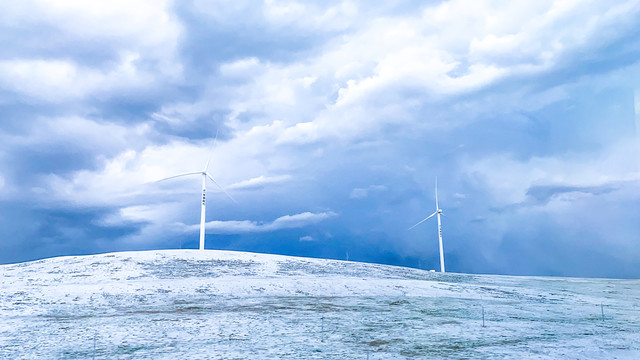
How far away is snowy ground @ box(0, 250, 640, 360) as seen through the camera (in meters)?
18.7

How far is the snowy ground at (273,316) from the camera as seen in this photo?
61.2 ft

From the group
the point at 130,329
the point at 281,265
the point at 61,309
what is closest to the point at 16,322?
the point at 61,309

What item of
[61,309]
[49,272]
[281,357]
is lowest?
[281,357]

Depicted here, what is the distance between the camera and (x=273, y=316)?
25.8m

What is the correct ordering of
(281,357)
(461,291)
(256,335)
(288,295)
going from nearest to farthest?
1. (281,357)
2. (256,335)
3. (288,295)
4. (461,291)

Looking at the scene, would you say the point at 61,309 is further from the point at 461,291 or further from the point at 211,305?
the point at 461,291

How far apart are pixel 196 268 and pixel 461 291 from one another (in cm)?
2416

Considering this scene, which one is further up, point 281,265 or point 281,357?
point 281,265

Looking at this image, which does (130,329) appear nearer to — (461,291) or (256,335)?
(256,335)

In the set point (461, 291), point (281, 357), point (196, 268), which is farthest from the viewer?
point (196, 268)

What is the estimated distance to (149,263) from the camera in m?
45.0

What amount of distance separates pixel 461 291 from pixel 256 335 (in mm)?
23982

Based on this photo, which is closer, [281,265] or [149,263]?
[149,263]

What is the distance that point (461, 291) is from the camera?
39.8 metres
